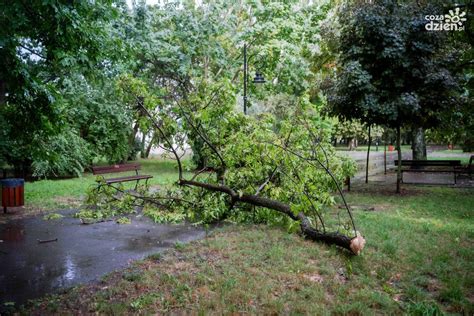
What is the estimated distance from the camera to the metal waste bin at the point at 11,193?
8.80m

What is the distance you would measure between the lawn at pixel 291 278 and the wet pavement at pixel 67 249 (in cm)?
39

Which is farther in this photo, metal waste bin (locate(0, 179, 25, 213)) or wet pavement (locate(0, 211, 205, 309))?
metal waste bin (locate(0, 179, 25, 213))

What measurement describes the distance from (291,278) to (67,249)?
11.8 ft

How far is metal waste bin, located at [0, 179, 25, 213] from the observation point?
8805mm

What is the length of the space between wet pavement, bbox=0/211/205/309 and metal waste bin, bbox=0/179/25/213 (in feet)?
3.07

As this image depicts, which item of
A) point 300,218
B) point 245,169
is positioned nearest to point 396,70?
point 245,169

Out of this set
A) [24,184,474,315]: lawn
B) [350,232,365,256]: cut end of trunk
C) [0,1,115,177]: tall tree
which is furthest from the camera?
[350,232,365,256]: cut end of trunk

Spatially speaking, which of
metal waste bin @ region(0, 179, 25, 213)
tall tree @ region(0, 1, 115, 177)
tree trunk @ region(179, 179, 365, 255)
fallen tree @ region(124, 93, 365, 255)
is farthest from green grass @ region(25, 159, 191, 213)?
tall tree @ region(0, 1, 115, 177)

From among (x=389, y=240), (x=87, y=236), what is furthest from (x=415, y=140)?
(x=87, y=236)

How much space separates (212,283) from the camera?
4.44 metres

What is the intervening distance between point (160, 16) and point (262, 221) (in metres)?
11.6

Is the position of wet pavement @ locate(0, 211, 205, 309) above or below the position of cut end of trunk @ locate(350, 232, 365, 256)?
below

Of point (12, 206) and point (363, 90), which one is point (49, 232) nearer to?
point (12, 206)

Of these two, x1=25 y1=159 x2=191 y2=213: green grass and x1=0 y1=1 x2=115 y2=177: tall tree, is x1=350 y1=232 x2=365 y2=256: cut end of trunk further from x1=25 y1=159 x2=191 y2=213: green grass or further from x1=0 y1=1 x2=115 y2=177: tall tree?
x1=0 y1=1 x2=115 y2=177: tall tree
